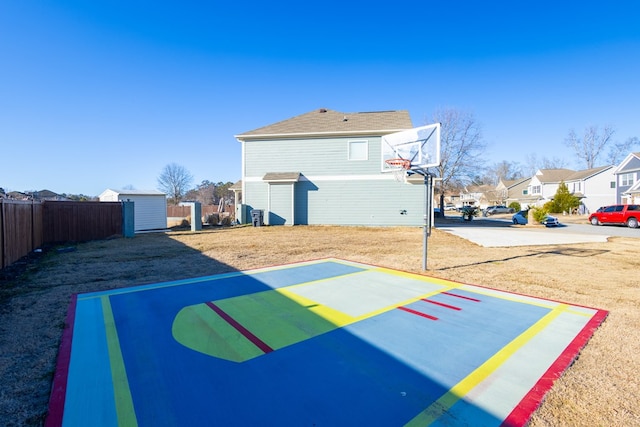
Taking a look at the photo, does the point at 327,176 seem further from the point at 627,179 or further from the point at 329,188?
the point at 627,179

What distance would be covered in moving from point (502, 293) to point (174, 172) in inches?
2139

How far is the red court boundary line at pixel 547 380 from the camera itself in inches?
90.0

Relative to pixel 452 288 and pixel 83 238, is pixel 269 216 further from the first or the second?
pixel 452 288

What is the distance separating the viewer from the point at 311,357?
10.5 feet

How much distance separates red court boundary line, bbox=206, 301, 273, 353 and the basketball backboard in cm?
567

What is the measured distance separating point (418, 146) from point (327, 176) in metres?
10.5

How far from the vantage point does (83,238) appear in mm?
13359

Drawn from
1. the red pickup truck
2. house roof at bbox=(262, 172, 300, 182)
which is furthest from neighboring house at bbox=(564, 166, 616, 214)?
house roof at bbox=(262, 172, 300, 182)

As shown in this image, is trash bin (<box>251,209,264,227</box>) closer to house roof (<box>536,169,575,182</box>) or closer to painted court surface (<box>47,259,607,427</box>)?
painted court surface (<box>47,259,607,427</box>)

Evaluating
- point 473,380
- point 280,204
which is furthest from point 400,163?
point 280,204

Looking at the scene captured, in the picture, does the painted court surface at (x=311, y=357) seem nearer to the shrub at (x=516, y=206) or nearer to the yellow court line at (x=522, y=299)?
the yellow court line at (x=522, y=299)

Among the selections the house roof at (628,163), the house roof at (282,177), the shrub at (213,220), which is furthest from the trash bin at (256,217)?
the house roof at (628,163)

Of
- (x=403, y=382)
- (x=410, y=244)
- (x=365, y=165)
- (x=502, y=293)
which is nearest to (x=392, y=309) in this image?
(x=403, y=382)

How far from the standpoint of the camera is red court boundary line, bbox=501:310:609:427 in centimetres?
229
